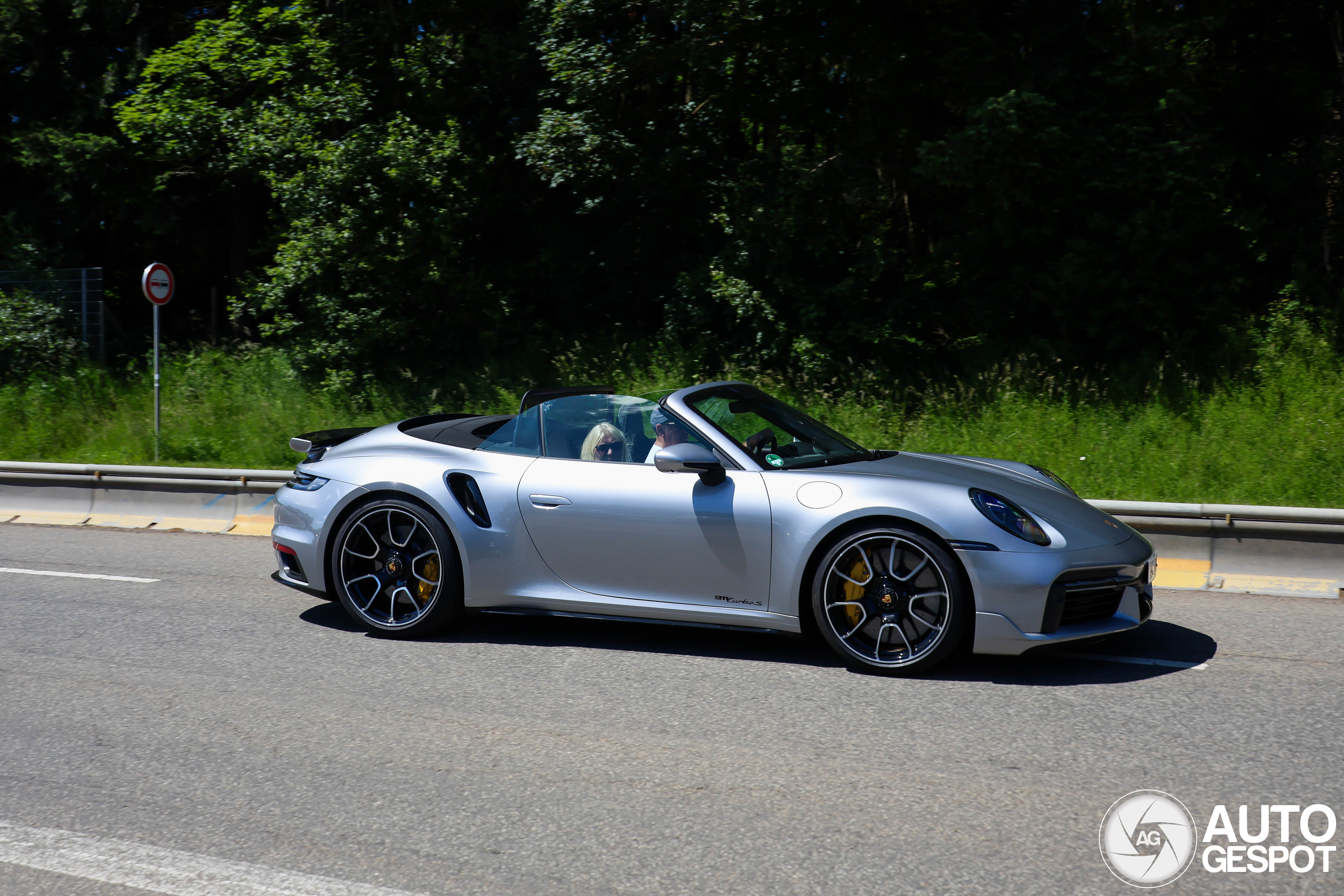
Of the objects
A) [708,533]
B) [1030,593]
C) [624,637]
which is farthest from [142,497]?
[1030,593]

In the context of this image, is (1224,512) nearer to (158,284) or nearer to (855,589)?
(855,589)

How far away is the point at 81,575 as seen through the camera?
764 centimetres

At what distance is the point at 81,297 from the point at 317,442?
1294cm

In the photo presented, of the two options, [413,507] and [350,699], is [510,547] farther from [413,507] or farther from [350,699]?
[350,699]

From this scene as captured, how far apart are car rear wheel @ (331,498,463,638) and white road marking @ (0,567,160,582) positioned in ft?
7.67

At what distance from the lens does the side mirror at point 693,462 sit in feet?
16.9

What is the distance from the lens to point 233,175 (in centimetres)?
1742

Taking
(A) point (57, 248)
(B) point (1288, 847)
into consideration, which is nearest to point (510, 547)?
(B) point (1288, 847)

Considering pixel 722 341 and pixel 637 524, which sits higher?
pixel 722 341

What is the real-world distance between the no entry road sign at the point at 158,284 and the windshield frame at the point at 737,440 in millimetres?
9109

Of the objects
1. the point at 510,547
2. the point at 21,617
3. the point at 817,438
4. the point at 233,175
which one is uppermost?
the point at 233,175

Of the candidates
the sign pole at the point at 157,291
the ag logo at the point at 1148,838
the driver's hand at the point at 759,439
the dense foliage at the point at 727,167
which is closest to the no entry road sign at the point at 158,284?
the sign pole at the point at 157,291

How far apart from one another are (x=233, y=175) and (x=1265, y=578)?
15984mm

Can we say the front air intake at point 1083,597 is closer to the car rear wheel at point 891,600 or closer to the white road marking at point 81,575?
the car rear wheel at point 891,600
